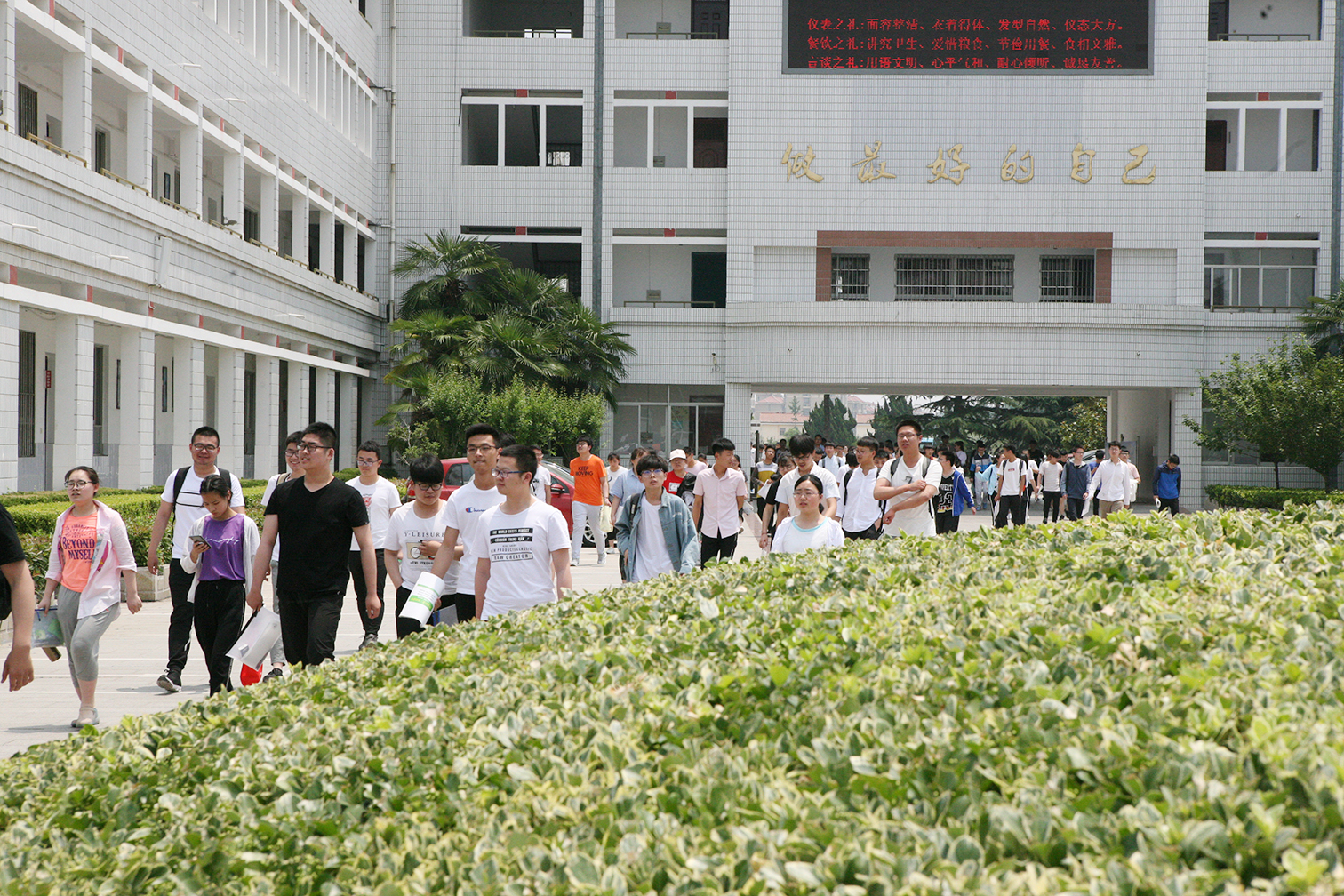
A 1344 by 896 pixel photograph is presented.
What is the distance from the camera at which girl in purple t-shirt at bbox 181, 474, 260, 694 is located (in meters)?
8.24

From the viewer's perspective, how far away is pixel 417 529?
28.3 ft

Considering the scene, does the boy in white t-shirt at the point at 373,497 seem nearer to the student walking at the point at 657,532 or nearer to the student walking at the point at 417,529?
the student walking at the point at 417,529

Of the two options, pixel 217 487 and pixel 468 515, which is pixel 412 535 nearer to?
pixel 468 515

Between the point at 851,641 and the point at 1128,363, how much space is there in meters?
29.7

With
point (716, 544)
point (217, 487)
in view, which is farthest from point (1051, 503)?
point (217, 487)

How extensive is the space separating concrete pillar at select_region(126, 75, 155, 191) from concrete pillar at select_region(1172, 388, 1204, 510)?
2490 centimetres

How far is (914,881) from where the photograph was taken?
210 cm

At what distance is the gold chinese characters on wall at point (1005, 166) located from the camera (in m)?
30.9

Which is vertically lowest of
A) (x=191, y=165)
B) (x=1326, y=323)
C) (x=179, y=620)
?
(x=179, y=620)

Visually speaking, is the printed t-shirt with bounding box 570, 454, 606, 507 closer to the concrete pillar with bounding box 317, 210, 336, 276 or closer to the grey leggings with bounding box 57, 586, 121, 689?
the grey leggings with bounding box 57, 586, 121, 689

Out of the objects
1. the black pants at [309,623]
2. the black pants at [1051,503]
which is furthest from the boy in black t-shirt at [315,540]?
the black pants at [1051,503]

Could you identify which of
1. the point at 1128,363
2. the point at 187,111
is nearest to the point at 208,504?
the point at 187,111

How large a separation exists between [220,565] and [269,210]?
59.7ft

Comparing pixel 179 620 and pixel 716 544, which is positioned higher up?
pixel 716 544
